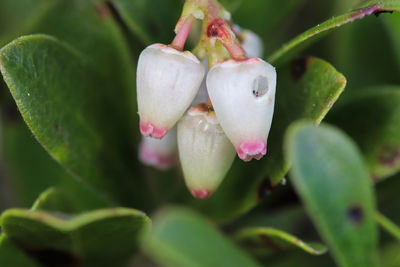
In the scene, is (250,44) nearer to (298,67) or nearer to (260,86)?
(298,67)

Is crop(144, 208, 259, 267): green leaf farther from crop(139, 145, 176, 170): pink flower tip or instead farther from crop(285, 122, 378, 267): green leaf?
crop(139, 145, 176, 170): pink flower tip

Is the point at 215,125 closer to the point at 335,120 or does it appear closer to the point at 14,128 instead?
the point at 335,120

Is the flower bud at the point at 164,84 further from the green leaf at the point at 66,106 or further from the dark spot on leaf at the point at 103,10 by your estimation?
the dark spot on leaf at the point at 103,10

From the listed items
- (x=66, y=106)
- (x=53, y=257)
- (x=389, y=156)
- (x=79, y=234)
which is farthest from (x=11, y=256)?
(x=389, y=156)

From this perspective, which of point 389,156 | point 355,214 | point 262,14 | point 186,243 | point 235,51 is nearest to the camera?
point 186,243

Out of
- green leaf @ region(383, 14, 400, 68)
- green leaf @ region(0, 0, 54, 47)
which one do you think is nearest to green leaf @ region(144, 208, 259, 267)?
green leaf @ region(383, 14, 400, 68)
